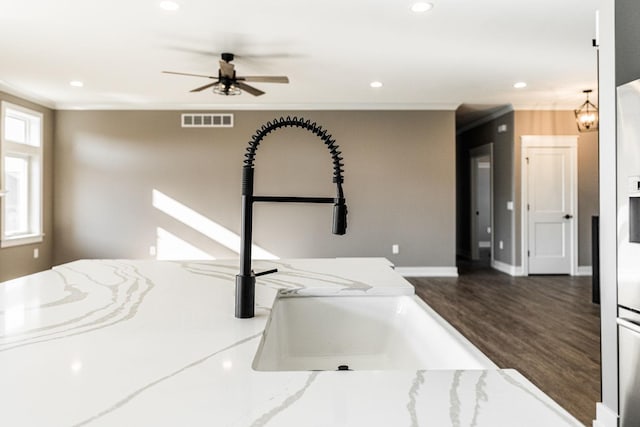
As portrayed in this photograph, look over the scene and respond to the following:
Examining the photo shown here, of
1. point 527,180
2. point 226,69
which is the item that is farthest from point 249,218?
point 527,180

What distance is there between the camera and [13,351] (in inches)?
31.0

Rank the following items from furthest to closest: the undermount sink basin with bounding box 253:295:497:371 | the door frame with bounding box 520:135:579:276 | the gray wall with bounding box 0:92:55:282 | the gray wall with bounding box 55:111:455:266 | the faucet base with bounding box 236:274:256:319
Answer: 1. the door frame with bounding box 520:135:579:276
2. the gray wall with bounding box 55:111:455:266
3. the gray wall with bounding box 0:92:55:282
4. the undermount sink basin with bounding box 253:295:497:371
5. the faucet base with bounding box 236:274:256:319

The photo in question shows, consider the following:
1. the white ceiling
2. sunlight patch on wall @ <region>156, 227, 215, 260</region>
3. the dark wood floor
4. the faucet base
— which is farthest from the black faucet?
sunlight patch on wall @ <region>156, 227, 215, 260</region>

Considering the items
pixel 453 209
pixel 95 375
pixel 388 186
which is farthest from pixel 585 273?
pixel 95 375

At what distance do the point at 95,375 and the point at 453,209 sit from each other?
20.0ft

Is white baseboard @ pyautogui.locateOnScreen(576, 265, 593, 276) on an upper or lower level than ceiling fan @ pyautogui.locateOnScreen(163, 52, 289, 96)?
lower

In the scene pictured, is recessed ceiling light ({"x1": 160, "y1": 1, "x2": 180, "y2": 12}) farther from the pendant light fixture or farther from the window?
the pendant light fixture

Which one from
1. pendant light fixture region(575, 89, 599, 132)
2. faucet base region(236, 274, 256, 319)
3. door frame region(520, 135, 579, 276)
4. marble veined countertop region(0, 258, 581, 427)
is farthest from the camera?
door frame region(520, 135, 579, 276)

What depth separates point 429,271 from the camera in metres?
6.26

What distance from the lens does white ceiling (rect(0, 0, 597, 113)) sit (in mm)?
3188

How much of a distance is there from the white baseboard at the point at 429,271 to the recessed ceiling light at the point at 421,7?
3.88 meters

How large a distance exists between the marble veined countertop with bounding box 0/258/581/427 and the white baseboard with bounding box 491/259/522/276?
20.1ft

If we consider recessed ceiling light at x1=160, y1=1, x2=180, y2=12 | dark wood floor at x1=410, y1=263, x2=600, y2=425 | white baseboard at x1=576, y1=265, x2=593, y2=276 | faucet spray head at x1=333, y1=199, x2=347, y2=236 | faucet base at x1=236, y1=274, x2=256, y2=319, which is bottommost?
dark wood floor at x1=410, y1=263, x2=600, y2=425

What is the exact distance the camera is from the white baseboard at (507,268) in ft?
20.9
